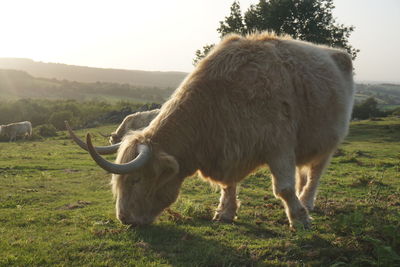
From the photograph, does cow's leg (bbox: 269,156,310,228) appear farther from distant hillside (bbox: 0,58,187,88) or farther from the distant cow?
distant hillside (bbox: 0,58,187,88)

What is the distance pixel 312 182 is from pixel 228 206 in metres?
1.68

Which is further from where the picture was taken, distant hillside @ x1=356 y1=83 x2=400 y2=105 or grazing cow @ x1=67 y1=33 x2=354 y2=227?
distant hillside @ x1=356 y1=83 x2=400 y2=105

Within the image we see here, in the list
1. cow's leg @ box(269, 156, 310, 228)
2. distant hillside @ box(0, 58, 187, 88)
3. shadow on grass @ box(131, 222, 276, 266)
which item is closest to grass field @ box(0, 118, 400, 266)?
shadow on grass @ box(131, 222, 276, 266)

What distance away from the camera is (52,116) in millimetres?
37344

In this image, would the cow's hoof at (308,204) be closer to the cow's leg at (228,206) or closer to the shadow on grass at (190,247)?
the cow's leg at (228,206)

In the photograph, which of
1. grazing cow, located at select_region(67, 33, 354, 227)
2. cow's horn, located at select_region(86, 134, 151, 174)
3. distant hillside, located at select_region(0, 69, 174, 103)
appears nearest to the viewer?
cow's horn, located at select_region(86, 134, 151, 174)

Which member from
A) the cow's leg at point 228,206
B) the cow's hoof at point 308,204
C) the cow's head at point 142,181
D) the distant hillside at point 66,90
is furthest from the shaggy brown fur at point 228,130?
the distant hillside at point 66,90

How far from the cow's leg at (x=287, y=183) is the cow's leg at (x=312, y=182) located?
131cm

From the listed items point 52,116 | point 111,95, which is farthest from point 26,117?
point 111,95

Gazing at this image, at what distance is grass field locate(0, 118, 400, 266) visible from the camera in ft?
13.0

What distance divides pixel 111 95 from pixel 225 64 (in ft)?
232

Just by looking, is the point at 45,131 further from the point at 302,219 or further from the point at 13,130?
the point at 302,219

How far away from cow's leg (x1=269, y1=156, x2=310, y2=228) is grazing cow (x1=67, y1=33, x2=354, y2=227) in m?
0.01

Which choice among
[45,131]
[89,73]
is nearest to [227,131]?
[45,131]
